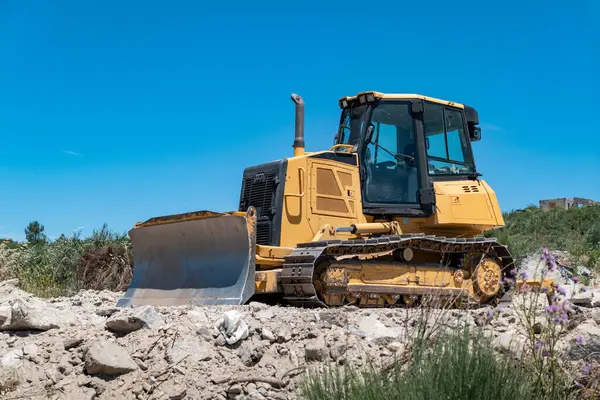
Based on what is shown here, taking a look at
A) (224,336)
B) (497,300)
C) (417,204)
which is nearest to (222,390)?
(224,336)

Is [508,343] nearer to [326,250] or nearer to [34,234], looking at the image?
[326,250]

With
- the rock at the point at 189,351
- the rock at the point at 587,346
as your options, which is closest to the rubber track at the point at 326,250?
the rock at the point at 587,346

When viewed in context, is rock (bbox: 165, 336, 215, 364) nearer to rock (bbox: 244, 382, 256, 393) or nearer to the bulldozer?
rock (bbox: 244, 382, 256, 393)

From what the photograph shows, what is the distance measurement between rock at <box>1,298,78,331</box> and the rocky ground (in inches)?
0.4

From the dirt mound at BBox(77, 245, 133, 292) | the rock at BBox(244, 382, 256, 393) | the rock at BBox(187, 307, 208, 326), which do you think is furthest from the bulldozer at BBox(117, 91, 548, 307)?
the dirt mound at BBox(77, 245, 133, 292)

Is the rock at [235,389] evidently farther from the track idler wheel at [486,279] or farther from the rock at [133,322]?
the track idler wheel at [486,279]

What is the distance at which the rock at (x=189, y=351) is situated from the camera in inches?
254

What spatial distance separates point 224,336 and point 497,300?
5387mm

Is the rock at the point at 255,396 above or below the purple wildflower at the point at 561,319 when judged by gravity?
below

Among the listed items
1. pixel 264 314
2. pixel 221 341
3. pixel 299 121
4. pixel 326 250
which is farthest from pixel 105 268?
pixel 221 341

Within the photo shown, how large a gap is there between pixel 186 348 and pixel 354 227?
3.95 meters

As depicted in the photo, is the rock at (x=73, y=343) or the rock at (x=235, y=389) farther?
the rock at (x=73, y=343)

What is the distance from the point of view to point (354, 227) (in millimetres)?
9930

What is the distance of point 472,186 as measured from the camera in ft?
35.8
